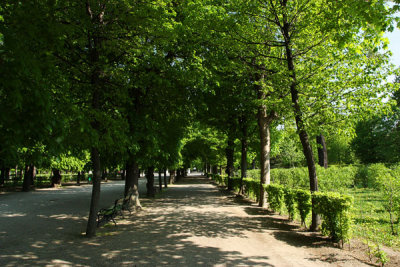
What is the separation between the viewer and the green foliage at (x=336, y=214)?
21.7ft

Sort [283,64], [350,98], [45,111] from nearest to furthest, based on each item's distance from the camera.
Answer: [45,111], [350,98], [283,64]

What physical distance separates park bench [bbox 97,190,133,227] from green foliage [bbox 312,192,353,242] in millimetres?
7030

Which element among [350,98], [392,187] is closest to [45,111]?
[350,98]

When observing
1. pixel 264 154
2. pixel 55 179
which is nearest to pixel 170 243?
pixel 264 154

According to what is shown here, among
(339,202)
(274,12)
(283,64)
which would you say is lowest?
(339,202)

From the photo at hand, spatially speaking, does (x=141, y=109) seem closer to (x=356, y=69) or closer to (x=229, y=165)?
(x=356, y=69)

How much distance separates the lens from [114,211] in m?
10.2

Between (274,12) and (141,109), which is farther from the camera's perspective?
(141,109)

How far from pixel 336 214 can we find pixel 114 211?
7.58m

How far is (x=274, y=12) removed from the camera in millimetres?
8836

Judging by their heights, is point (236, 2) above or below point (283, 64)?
above

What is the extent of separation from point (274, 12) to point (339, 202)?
6204 mm

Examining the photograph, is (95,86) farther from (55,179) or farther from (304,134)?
(55,179)

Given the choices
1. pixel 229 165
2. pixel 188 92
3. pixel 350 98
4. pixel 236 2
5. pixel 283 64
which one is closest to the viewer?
pixel 350 98
